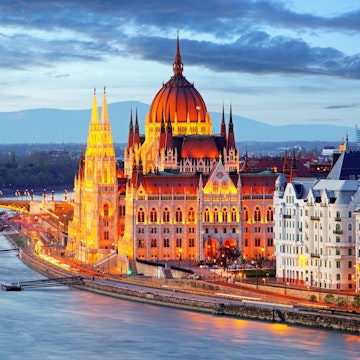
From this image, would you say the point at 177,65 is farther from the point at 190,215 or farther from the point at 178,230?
the point at 178,230

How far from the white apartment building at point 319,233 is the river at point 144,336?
6.30 metres

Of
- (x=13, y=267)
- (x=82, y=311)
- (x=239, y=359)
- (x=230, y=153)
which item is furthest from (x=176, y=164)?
(x=239, y=359)

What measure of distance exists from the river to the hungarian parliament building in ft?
27.5

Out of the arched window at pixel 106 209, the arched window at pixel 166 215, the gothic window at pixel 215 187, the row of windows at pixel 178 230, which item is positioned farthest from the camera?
the arched window at pixel 106 209

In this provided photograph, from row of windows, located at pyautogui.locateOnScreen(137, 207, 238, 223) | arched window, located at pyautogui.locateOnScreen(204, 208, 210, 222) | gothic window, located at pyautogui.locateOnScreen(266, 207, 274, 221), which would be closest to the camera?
row of windows, located at pyautogui.locateOnScreen(137, 207, 238, 223)

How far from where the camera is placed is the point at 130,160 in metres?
129

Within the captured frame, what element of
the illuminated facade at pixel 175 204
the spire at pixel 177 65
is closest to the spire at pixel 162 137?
the illuminated facade at pixel 175 204

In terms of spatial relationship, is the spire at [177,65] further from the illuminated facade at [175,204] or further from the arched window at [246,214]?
the arched window at [246,214]

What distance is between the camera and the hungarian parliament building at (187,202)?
97.6 metres

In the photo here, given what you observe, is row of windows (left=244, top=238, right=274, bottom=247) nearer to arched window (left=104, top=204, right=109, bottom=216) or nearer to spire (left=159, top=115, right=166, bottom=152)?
arched window (left=104, top=204, right=109, bottom=216)

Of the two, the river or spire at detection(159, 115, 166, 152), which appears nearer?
the river

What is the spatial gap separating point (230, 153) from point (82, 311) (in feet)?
106

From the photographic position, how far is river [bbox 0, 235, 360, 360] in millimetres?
80438

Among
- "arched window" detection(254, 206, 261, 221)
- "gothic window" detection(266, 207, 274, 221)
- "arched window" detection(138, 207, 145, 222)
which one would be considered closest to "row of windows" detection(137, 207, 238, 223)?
"arched window" detection(138, 207, 145, 222)
